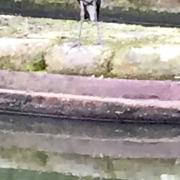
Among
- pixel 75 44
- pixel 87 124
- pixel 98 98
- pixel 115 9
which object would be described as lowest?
pixel 115 9

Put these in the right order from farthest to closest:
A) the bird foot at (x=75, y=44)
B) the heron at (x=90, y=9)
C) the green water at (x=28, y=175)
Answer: the heron at (x=90, y=9)
the bird foot at (x=75, y=44)
the green water at (x=28, y=175)

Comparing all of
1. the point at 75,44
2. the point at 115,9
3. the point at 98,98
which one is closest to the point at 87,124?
the point at 98,98

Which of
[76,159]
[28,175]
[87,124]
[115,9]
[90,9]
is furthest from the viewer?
[115,9]

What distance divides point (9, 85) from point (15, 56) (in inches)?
7.9

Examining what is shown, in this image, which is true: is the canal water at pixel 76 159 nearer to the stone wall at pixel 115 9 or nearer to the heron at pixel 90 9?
the heron at pixel 90 9

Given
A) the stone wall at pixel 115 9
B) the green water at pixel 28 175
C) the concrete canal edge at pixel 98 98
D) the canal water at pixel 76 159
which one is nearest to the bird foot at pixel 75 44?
the concrete canal edge at pixel 98 98

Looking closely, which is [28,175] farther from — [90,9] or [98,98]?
[90,9]

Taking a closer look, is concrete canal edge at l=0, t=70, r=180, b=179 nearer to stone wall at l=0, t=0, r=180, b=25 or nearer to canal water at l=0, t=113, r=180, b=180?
canal water at l=0, t=113, r=180, b=180

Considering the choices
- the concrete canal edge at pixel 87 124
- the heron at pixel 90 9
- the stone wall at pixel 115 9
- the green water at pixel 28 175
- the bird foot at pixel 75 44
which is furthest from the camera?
the stone wall at pixel 115 9

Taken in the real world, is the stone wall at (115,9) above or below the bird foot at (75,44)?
below

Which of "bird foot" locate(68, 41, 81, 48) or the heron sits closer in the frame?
"bird foot" locate(68, 41, 81, 48)

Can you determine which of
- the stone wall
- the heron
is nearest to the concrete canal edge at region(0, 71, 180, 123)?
the heron

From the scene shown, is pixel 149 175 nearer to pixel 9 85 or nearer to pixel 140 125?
pixel 140 125

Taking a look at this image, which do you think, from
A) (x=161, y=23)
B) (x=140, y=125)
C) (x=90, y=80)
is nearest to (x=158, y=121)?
(x=140, y=125)
